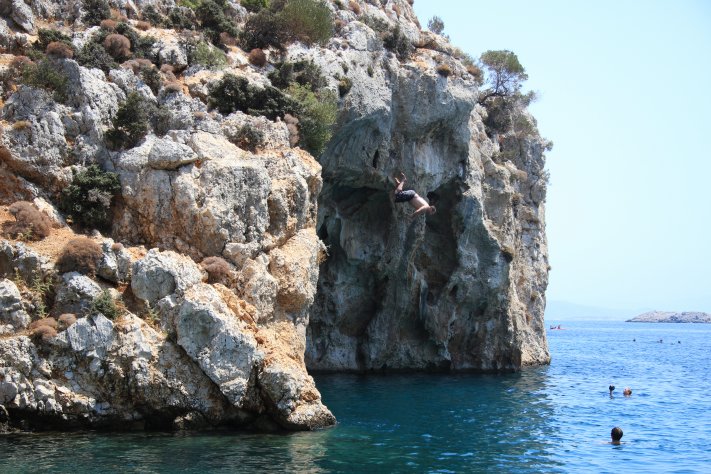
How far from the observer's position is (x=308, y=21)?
Answer: 44156mm

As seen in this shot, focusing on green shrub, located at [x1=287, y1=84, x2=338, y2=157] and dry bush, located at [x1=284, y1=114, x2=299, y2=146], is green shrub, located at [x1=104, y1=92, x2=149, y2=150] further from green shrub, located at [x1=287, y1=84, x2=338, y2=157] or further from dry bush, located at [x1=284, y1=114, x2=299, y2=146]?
green shrub, located at [x1=287, y1=84, x2=338, y2=157]

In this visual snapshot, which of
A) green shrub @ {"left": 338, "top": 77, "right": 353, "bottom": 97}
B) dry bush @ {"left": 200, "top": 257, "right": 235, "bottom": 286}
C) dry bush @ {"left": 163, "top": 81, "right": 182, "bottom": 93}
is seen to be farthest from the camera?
green shrub @ {"left": 338, "top": 77, "right": 353, "bottom": 97}

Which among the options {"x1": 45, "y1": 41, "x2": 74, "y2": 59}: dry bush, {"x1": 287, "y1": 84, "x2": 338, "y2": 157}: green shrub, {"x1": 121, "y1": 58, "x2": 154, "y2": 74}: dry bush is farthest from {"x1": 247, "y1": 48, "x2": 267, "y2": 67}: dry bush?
{"x1": 45, "y1": 41, "x2": 74, "y2": 59}: dry bush

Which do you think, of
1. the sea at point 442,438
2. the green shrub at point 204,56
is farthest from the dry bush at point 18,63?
the sea at point 442,438

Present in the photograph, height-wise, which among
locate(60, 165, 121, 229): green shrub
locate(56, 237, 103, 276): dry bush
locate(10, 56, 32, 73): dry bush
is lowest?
locate(56, 237, 103, 276): dry bush

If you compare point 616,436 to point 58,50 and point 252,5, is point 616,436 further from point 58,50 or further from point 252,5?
point 252,5

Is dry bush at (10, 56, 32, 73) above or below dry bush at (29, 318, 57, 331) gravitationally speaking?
above

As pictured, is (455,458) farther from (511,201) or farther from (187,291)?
(511,201)

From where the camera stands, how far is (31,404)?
81.0 ft

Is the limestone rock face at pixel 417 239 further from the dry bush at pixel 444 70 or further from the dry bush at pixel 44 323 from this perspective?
the dry bush at pixel 44 323

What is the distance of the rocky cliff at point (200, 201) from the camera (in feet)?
85.5

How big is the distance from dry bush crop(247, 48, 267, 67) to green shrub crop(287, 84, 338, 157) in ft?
9.21

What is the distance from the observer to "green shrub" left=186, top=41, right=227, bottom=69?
37.5 meters

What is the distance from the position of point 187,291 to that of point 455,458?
11.7 metres
